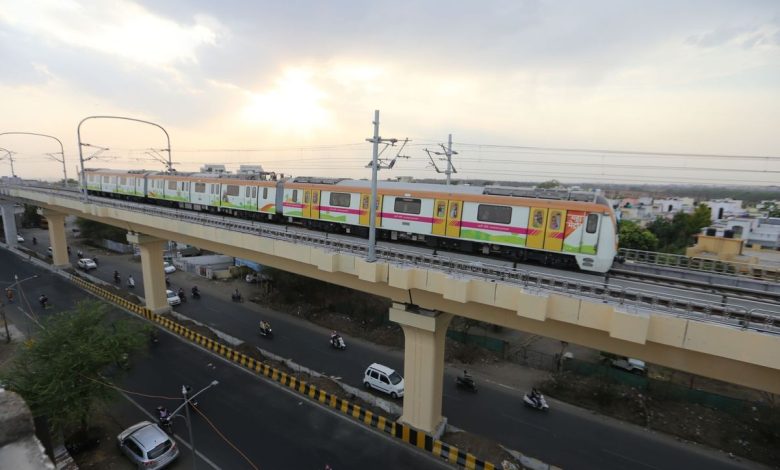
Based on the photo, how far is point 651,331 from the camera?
10.6 metres

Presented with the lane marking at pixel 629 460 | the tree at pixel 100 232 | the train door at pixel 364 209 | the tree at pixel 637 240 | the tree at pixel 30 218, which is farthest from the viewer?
the tree at pixel 30 218

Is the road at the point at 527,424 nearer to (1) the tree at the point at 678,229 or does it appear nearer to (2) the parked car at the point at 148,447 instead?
(2) the parked car at the point at 148,447

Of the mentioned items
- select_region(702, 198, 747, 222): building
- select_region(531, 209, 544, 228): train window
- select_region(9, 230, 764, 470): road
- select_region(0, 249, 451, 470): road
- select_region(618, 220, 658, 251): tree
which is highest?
select_region(531, 209, 544, 228): train window

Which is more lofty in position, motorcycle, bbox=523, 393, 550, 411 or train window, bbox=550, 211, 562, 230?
train window, bbox=550, 211, 562, 230

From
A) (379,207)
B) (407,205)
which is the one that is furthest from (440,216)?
(379,207)

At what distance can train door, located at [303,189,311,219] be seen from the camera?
22.3 m

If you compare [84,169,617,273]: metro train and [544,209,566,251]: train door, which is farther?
[544,209,566,251]: train door

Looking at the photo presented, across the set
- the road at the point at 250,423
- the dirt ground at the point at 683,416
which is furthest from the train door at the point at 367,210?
the dirt ground at the point at 683,416

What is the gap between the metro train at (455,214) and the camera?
14.5m

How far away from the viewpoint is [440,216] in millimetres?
17609

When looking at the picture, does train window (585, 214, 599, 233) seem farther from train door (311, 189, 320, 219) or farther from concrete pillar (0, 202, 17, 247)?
concrete pillar (0, 202, 17, 247)

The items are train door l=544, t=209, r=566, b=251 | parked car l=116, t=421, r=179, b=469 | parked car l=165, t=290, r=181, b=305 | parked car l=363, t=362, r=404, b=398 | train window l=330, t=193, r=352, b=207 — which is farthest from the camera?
parked car l=165, t=290, r=181, b=305

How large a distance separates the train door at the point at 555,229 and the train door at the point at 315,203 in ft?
41.0

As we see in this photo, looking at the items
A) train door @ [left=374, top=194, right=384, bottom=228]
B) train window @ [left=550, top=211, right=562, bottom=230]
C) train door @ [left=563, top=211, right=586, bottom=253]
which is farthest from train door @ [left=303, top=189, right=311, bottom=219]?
train door @ [left=563, top=211, right=586, bottom=253]
